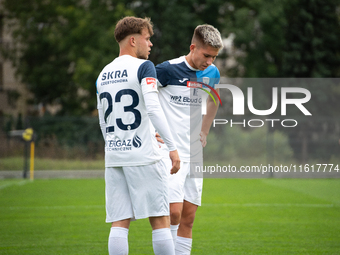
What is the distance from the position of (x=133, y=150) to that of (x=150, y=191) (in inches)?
13.2

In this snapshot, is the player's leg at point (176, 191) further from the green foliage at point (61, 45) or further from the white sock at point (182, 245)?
the green foliage at point (61, 45)

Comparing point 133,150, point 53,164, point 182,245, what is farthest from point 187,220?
point 53,164

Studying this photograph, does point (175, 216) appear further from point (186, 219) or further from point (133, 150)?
point (133, 150)

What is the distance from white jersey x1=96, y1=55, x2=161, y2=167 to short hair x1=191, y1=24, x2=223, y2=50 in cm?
87

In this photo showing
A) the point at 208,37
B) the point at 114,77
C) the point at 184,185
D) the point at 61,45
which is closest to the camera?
the point at 114,77

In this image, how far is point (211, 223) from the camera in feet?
25.4

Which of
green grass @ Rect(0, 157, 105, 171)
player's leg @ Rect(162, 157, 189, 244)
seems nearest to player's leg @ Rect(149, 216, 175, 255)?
player's leg @ Rect(162, 157, 189, 244)

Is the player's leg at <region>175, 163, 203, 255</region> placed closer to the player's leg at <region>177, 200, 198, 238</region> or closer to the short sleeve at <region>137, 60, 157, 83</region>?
the player's leg at <region>177, 200, 198, 238</region>

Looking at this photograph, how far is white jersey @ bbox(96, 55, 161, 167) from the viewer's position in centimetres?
350

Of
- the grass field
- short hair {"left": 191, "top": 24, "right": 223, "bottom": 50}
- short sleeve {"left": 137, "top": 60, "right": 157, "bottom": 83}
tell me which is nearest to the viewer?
short sleeve {"left": 137, "top": 60, "right": 157, "bottom": 83}

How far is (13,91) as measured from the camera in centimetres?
3172

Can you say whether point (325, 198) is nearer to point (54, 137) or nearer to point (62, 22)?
point (54, 137)

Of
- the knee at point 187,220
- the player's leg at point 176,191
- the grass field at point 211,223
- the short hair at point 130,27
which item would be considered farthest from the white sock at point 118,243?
the grass field at point 211,223

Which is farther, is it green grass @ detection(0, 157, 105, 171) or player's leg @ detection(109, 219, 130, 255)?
green grass @ detection(0, 157, 105, 171)
